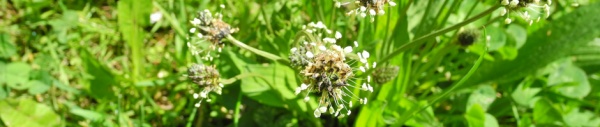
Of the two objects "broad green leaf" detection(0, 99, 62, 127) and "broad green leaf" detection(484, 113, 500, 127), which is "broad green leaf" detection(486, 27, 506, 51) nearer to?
"broad green leaf" detection(484, 113, 500, 127)

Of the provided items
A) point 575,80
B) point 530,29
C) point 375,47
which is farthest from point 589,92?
point 375,47

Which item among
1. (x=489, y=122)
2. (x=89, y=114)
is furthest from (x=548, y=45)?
(x=89, y=114)

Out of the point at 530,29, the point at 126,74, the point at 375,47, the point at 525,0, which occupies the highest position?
the point at 126,74

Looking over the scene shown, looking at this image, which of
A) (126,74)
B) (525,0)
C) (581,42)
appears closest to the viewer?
(525,0)

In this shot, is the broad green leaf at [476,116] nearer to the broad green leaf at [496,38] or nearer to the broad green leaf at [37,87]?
the broad green leaf at [496,38]

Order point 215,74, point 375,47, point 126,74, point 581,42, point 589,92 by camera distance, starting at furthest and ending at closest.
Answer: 1. point 126,74
2. point 589,92
3. point 581,42
4. point 375,47
5. point 215,74

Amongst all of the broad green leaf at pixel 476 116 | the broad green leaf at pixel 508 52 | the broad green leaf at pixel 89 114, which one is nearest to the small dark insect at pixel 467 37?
the broad green leaf at pixel 476 116

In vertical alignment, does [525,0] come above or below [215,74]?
below

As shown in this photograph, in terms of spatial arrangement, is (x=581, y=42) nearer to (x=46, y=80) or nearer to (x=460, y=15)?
(x=460, y=15)
